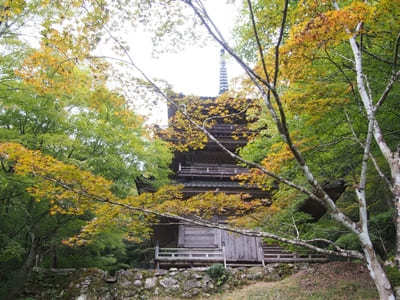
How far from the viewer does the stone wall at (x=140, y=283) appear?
9.02m

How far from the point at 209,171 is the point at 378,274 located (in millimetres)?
11270

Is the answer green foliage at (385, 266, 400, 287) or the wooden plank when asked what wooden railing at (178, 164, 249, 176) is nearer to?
the wooden plank

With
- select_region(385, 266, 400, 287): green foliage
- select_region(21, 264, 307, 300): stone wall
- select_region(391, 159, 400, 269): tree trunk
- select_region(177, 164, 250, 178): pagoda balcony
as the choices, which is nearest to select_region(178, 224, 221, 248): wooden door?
select_region(21, 264, 307, 300): stone wall

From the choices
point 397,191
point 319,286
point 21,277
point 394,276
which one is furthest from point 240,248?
point 397,191

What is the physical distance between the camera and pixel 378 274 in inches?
146

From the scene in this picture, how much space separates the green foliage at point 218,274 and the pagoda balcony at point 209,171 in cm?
533

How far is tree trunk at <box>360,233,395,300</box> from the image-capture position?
360 centimetres

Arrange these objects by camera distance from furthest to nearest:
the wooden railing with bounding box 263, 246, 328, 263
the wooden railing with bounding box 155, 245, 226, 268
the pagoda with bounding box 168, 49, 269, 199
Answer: the pagoda with bounding box 168, 49, 269, 199 → the wooden railing with bounding box 263, 246, 328, 263 → the wooden railing with bounding box 155, 245, 226, 268

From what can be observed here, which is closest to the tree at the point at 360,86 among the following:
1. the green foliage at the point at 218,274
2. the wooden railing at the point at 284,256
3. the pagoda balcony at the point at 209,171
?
the green foliage at the point at 218,274

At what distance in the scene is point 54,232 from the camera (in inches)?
339

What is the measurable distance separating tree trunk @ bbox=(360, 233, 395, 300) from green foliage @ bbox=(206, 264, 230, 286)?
260 inches

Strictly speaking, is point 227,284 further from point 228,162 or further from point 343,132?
point 228,162

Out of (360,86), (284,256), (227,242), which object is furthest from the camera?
(227,242)

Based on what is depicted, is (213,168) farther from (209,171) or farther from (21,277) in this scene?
(21,277)
